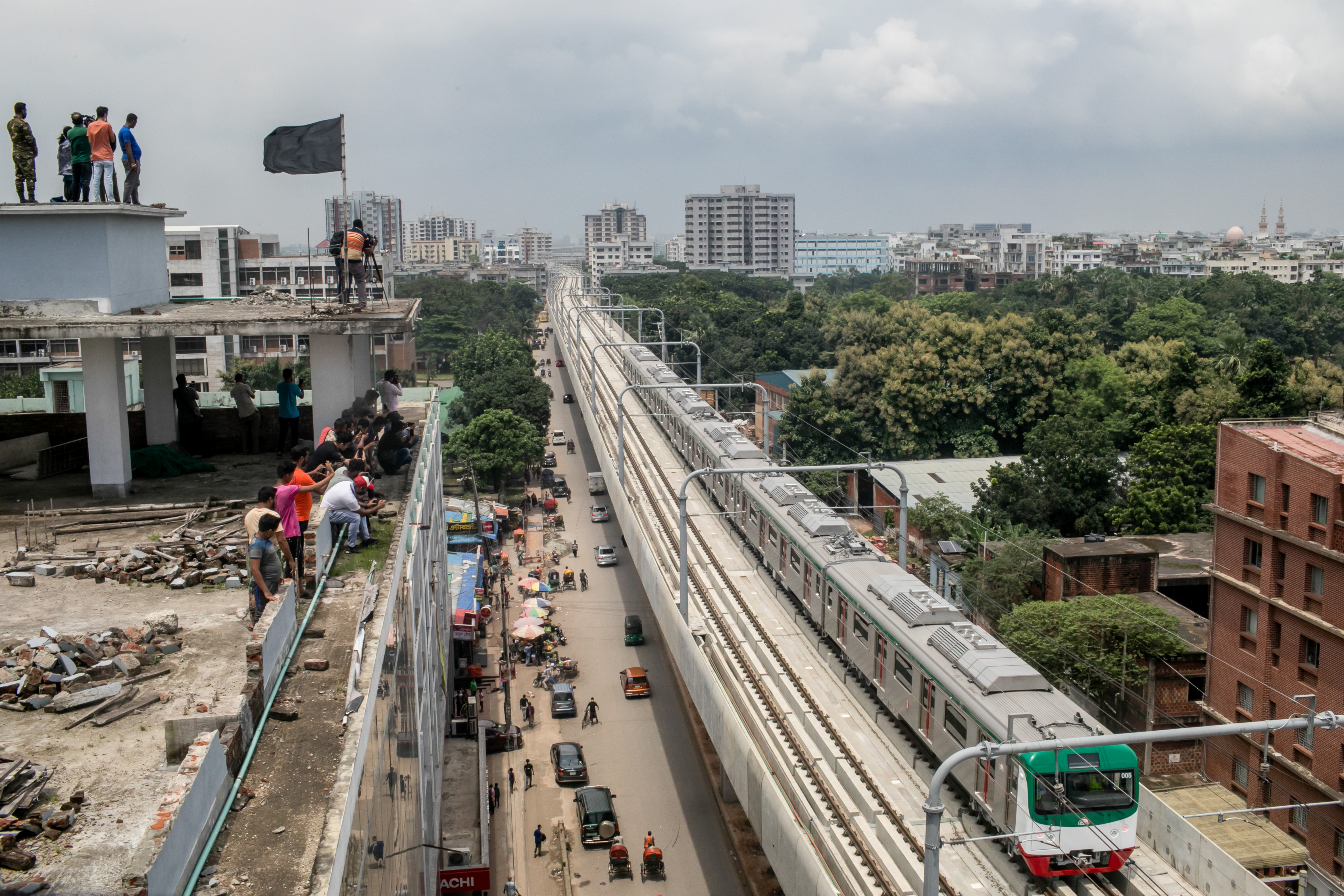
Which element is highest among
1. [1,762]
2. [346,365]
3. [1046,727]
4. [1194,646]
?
[346,365]

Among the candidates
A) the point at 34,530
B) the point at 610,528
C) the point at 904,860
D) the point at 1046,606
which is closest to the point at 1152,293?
the point at 610,528

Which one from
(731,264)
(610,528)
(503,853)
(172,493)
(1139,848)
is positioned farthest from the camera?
(731,264)

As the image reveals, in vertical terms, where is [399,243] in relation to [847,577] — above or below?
above

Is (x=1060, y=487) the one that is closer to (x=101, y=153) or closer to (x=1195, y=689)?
(x=1195, y=689)

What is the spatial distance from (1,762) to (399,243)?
188701mm

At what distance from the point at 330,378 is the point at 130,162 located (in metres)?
3.29

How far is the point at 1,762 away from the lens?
6.00 m

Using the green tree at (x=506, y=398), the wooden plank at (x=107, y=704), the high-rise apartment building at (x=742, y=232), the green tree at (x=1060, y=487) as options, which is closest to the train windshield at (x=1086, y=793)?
the wooden plank at (x=107, y=704)

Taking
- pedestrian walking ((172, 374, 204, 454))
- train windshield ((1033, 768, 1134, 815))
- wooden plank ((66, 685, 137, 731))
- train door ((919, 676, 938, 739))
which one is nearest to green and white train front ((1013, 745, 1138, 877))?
train windshield ((1033, 768, 1134, 815))

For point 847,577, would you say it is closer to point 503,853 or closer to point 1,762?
point 503,853

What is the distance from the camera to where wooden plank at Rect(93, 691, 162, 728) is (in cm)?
668

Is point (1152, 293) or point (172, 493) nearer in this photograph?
point (172, 493)

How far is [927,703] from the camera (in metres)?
15.6

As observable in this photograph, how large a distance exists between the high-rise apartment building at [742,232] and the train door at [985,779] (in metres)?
165
